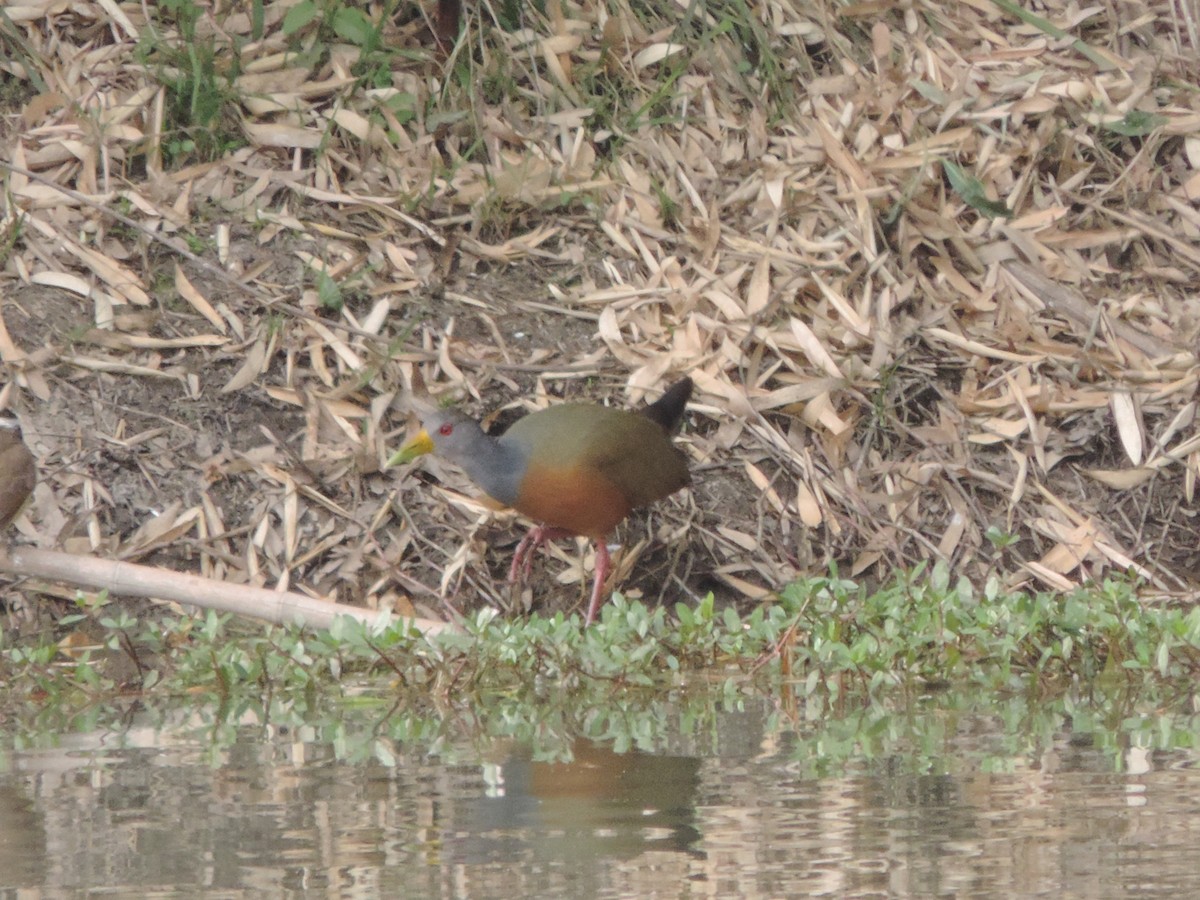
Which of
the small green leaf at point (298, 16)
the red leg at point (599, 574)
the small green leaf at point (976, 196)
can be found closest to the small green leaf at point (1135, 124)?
the small green leaf at point (976, 196)

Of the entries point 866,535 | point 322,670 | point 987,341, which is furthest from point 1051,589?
point 322,670

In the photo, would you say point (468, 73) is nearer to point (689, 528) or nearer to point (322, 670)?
point (689, 528)

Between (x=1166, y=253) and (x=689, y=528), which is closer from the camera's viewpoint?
(x=689, y=528)

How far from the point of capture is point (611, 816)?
10.5 ft

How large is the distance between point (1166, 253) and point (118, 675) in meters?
4.37

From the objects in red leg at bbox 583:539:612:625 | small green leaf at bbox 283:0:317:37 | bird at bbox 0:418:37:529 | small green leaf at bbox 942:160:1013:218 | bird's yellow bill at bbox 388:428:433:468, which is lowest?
red leg at bbox 583:539:612:625

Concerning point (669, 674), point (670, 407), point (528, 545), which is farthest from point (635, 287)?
point (669, 674)

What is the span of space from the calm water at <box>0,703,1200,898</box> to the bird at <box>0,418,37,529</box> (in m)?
1.22

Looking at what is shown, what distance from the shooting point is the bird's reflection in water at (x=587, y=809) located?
9.69ft

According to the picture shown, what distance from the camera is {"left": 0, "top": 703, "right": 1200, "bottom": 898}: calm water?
8.96 feet

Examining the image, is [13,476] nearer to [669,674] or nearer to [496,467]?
[496,467]

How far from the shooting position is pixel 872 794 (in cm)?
333

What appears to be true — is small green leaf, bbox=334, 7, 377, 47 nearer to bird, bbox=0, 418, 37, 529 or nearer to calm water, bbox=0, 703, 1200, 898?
bird, bbox=0, 418, 37, 529

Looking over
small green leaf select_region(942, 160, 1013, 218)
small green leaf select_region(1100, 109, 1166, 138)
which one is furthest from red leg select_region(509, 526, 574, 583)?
small green leaf select_region(1100, 109, 1166, 138)
